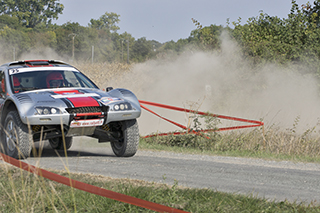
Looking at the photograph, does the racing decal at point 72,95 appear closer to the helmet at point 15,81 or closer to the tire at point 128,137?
the tire at point 128,137

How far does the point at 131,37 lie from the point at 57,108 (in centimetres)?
10793

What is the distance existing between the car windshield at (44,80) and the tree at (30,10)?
9748cm

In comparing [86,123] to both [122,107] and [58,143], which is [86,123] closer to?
[122,107]

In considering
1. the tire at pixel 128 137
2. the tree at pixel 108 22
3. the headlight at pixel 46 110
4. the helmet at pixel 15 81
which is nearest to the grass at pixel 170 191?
the headlight at pixel 46 110

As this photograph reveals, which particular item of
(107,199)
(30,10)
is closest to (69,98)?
(107,199)

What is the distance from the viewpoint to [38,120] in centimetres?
654

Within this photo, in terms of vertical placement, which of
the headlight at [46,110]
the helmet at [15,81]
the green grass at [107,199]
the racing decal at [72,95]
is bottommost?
the green grass at [107,199]

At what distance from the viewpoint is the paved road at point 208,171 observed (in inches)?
221

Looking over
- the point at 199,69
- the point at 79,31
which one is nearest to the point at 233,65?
the point at 199,69

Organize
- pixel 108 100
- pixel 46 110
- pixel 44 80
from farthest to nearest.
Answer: pixel 44 80, pixel 108 100, pixel 46 110

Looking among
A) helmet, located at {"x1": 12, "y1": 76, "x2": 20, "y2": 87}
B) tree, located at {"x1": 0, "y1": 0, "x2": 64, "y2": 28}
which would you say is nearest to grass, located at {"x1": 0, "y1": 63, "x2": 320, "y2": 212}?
helmet, located at {"x1": 12, "y1": 76, "x2": 20, "y2": 87}

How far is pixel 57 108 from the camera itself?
6.62m

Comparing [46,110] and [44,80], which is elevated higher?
[44,80]

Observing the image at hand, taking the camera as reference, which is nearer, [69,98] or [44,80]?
[69,98]
